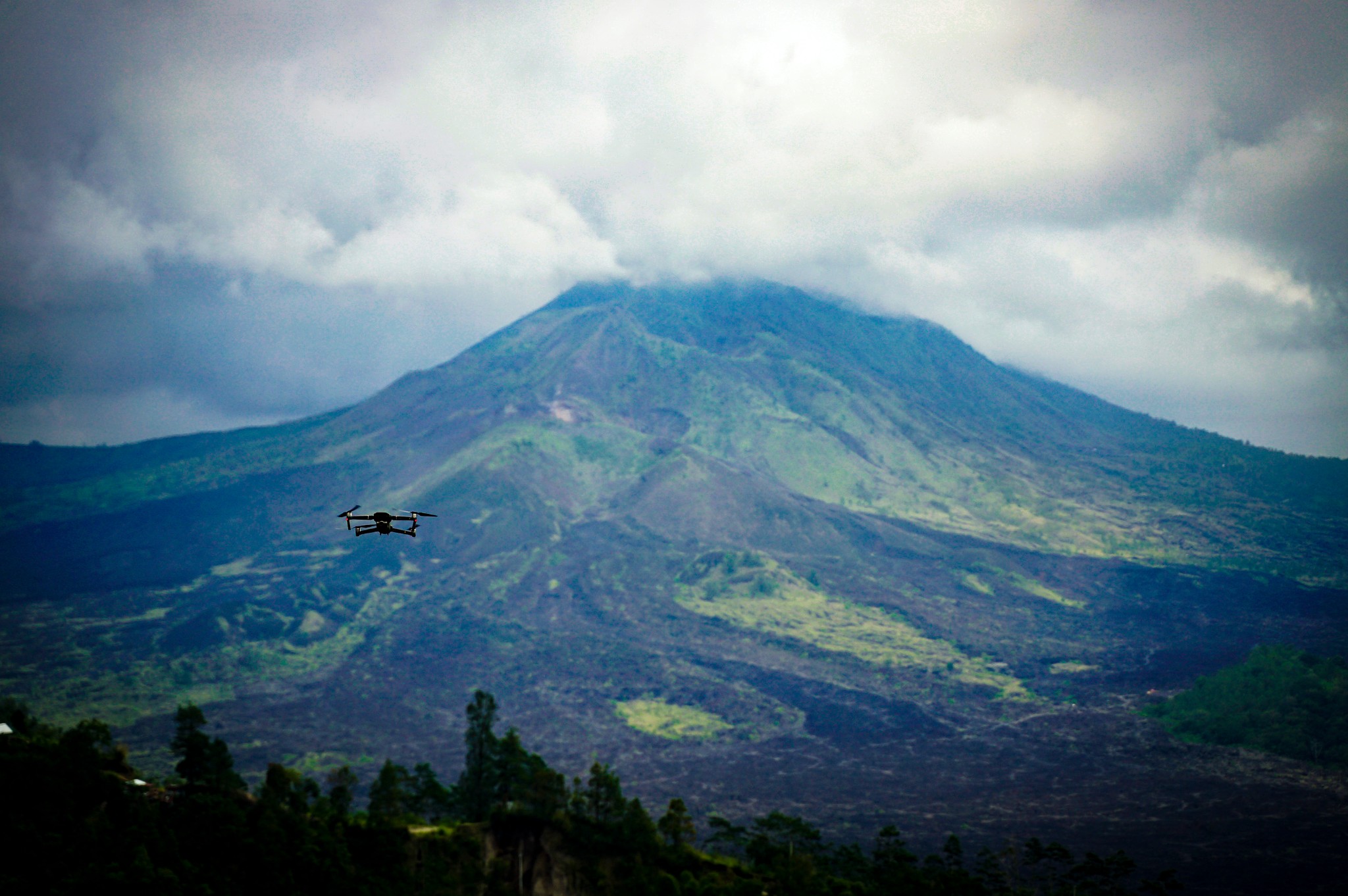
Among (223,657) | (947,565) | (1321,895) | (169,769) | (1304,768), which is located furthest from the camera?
(947,565)

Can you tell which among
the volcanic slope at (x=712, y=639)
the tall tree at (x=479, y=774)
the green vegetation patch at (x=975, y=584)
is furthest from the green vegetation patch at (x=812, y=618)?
the tall tree at (x=479, y=774)

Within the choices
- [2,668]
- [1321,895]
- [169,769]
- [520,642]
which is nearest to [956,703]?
[1321,895]

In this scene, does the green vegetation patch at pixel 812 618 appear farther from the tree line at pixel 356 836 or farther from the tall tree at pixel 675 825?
the tall tree at pixel 675 825

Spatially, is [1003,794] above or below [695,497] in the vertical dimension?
below

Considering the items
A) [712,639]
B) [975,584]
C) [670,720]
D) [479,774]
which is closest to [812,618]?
[712,639]

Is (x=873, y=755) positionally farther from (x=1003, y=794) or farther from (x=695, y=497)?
(x=695, y=497)

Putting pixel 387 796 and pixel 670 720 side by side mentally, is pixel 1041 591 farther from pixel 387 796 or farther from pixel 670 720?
pixel 387 796

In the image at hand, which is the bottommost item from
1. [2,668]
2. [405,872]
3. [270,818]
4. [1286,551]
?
[2,668]
